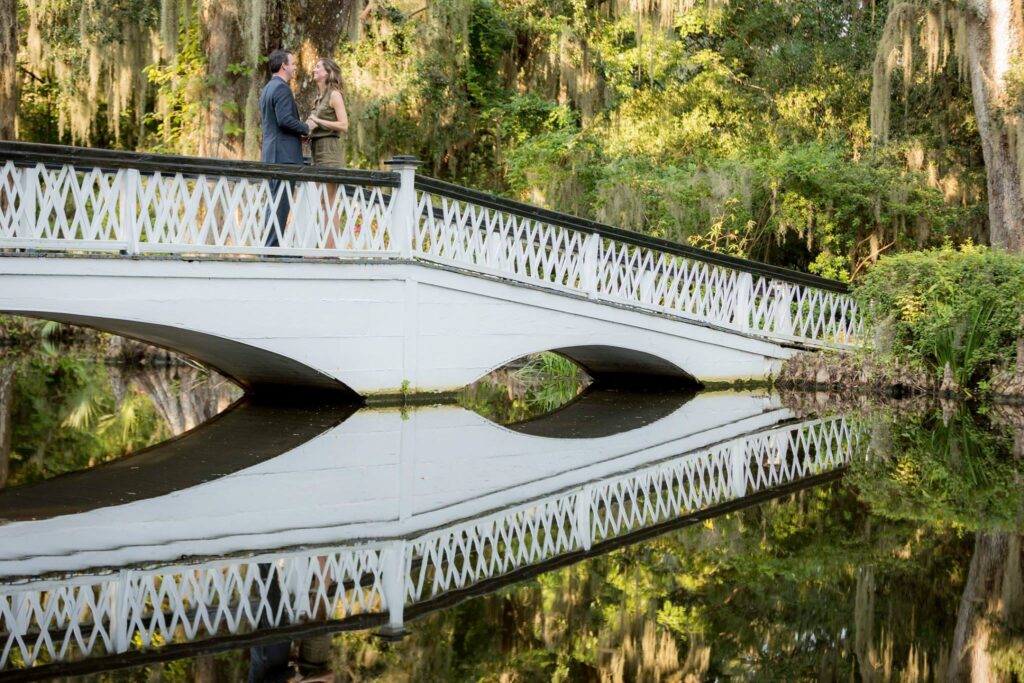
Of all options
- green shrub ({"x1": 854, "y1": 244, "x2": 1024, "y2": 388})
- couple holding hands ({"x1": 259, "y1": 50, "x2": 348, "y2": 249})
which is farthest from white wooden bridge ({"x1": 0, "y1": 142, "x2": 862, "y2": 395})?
green shrub ({"x1": 854, "y1": 244, "x2": 1024, "y2": 388})

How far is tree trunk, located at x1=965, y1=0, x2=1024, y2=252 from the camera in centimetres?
1609

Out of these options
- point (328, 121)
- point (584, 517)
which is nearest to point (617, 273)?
point (328, 121)

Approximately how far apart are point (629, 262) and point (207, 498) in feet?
26.2

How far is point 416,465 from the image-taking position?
845cm

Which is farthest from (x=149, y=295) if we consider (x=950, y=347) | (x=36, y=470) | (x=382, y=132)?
(x=382, y=132)

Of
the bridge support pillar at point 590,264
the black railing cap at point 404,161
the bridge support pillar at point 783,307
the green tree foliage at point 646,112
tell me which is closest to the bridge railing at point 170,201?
the black railing cap at point 404,161

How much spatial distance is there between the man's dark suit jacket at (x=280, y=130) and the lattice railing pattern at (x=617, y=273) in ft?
4.30

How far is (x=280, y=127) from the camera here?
11.7 meters

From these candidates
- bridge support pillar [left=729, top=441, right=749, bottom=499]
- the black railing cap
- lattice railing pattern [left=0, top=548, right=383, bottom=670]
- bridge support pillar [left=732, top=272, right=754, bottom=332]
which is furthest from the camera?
bridge support pillar [left=732, top=272, right=754, bottom=332]

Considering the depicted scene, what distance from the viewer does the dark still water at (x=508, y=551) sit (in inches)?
169

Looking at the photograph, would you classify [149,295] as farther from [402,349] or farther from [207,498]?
[207,498]

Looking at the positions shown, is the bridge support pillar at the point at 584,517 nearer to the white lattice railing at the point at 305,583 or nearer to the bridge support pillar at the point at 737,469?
the white lattice railing at the point at 305,583

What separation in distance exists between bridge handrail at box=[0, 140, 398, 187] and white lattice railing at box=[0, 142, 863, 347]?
11mm

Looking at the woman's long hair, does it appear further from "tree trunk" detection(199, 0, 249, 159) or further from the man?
"tree trunk" detection(199, 0, 249, 159)
